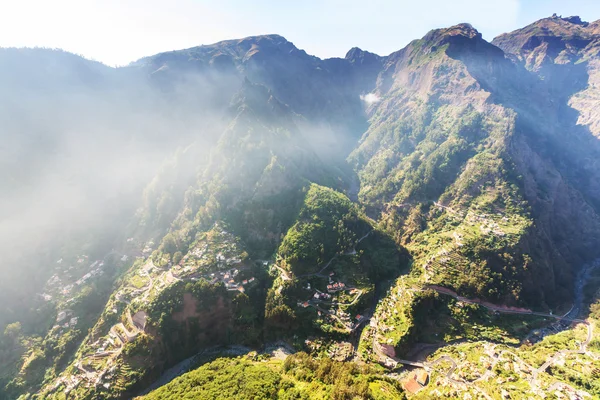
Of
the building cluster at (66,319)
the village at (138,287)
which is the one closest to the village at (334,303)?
the village at (138,287)

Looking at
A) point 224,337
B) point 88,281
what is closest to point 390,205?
point 224,337

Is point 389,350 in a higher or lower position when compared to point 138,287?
lower

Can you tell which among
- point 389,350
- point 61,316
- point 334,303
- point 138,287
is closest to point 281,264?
point 334,303

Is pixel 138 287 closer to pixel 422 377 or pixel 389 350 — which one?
pixel 389 350

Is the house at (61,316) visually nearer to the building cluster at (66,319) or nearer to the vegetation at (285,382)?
the building cluster at (66,319)

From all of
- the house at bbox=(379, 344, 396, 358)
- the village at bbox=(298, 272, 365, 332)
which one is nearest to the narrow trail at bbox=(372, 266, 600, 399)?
the house at bbox=(379, 344, 396, 358)

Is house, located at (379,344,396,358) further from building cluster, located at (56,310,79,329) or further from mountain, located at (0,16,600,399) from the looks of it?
building cluster, located at (56,310,79,329)

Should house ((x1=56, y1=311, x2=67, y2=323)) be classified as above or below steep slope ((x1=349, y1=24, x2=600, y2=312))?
below

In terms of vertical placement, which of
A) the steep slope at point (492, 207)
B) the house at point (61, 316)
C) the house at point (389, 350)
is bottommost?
the house at point (389, 350)

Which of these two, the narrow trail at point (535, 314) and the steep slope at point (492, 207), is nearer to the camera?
the narrow trail at point (535, 314)
